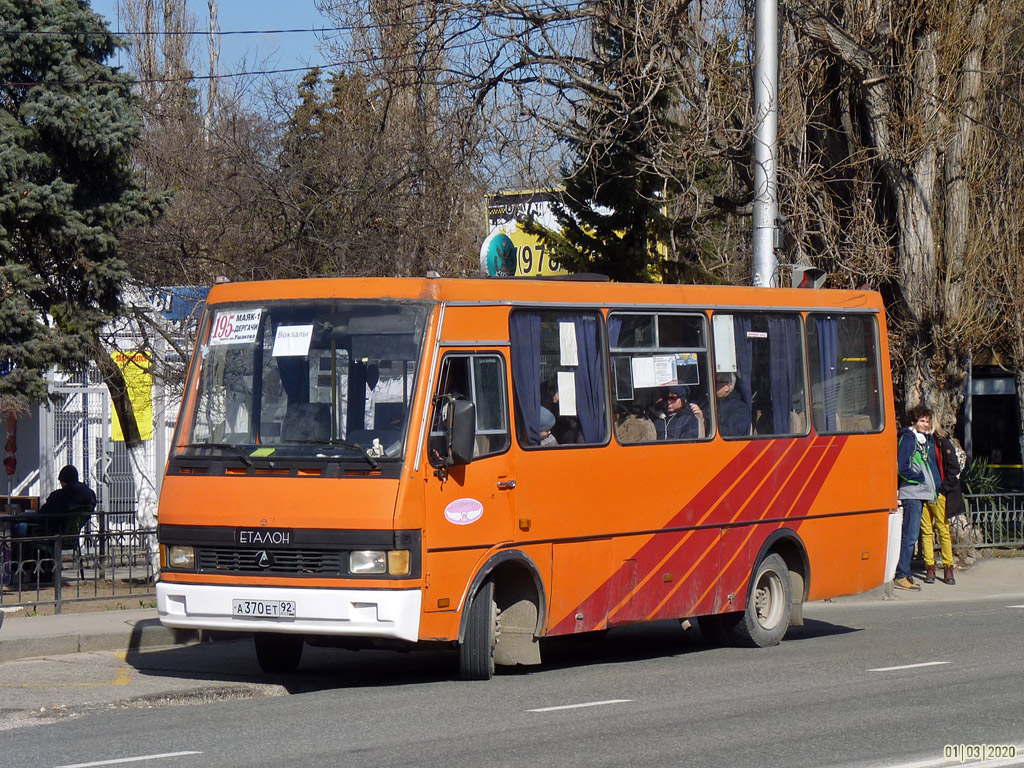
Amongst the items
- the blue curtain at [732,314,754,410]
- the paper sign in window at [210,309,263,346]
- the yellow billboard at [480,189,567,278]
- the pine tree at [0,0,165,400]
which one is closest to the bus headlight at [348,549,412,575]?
the paper sign in window at [210,309,263,346]

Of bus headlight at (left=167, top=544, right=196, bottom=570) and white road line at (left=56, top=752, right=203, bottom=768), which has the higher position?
bus headlight at (left=167, top=544, right=196, bottom=570)

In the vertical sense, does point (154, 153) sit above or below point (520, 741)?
above

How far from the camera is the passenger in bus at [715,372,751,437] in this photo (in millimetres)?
12000

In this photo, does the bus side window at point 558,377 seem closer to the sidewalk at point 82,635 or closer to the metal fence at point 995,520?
the sidewalk at point 82,635

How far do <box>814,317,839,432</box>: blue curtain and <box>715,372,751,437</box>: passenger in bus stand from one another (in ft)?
3.71

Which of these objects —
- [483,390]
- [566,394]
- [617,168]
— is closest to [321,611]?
[483,390]

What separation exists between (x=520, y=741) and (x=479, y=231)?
1555cm

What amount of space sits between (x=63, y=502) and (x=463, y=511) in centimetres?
1108

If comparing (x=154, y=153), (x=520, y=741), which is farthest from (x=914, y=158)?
(x=520, y=741)

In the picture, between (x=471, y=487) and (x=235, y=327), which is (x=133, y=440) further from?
(x=471, y=487)

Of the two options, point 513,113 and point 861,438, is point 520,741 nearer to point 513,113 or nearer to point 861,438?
point 861,438

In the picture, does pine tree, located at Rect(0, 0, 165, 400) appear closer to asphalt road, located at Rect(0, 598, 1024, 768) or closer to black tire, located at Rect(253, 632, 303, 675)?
asphalt road, located at Rect(0, 598, 1024, 768)

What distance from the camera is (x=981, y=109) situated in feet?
61.7
